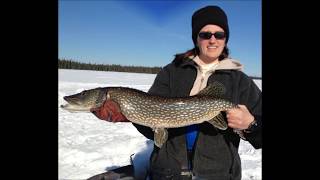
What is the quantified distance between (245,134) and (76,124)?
11.2ft

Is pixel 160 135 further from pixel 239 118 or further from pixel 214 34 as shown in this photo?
pixel 214 34

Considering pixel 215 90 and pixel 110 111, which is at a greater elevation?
pixel 215 90

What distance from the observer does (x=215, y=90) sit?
8.99 feet

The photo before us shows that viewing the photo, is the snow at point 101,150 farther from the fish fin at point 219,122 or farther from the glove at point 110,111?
the fish fin at point 219,122

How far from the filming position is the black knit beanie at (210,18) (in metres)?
2.72

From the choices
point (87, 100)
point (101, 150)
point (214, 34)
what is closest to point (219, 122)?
point (214, 34)

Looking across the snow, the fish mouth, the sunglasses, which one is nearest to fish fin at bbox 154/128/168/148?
the fish mouth

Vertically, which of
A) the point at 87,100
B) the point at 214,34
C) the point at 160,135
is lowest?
the point at 160,135

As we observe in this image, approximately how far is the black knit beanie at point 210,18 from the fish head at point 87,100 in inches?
34.2

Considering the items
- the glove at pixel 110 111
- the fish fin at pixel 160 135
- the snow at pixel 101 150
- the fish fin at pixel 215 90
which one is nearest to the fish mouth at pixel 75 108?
the glove at pixel 110 111

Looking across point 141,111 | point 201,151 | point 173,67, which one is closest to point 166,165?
point 201,151

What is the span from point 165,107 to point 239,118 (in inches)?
21.7
